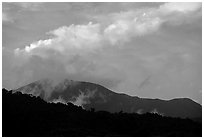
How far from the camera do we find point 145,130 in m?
89.6

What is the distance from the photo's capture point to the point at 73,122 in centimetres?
9275

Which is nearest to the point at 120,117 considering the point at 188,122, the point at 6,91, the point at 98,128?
the point at 98,128

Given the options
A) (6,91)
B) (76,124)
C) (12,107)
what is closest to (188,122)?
(76,124)

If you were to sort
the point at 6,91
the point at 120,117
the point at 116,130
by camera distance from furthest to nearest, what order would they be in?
1. the point at 6,91
2. the point at 120,117
3. the point at 116,130

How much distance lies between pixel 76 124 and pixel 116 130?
11.5m

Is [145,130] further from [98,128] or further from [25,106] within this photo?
[25,106]

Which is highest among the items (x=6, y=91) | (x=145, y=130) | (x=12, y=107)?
(x=6, y=91)

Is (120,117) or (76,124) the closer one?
(76,124)

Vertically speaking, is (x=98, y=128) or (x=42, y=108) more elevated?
(x=42, y=108)

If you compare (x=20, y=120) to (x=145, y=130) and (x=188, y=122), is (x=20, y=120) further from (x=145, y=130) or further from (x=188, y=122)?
(x=188, y=122)

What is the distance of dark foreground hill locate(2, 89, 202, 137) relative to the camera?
81750mm

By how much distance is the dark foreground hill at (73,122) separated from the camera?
8175cm

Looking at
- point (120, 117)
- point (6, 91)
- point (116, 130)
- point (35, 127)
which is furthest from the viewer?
point (6, 91)

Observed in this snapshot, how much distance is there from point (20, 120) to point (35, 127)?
18.7ft
